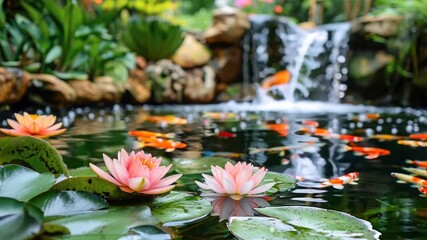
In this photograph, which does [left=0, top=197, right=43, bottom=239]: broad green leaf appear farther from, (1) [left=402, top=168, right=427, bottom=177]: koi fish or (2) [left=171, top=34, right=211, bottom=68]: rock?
(2) [left=171, top=34, right=211, bottom=68]: rock

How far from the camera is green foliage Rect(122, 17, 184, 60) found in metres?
6.69

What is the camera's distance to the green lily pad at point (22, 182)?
1016mm

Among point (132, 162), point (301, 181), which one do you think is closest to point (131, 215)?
point (132, 162)

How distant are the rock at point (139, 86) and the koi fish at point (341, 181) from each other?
4.78 m

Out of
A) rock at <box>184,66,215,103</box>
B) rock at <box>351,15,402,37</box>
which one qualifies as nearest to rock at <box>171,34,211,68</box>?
rock at <box>184,66,215,103</box>

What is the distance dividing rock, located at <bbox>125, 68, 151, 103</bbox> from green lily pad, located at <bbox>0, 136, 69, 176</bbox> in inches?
195

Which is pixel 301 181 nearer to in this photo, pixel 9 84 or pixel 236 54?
pixel 9 84

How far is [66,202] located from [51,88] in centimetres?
404

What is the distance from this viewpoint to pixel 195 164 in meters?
1.85

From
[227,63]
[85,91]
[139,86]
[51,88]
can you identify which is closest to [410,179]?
[51,88]

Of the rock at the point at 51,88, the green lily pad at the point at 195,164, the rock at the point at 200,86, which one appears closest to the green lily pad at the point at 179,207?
the green lily pad at the point at 195,164

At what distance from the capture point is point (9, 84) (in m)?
4.20

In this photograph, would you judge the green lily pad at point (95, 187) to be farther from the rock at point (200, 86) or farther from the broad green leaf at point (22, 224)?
the rock at point (200, 86)

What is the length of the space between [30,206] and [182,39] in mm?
6042
